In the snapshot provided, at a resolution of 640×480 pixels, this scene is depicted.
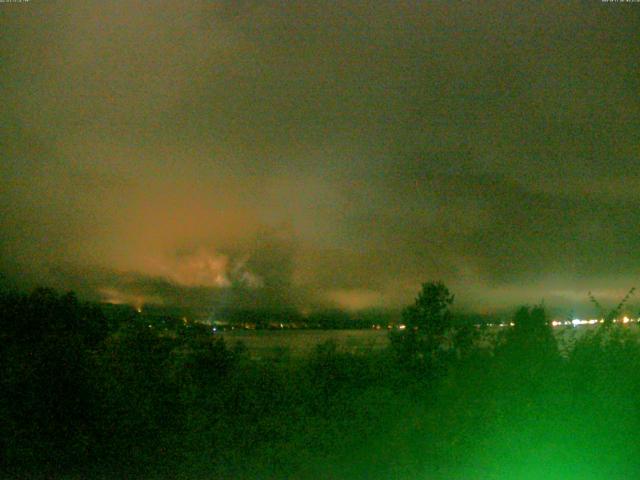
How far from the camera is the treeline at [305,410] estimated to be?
34.1 ft

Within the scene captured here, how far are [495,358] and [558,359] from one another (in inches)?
40.3

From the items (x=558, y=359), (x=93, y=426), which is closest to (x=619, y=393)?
(x=558, y=359)

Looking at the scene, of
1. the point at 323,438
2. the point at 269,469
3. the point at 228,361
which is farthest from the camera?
the point at 228,361

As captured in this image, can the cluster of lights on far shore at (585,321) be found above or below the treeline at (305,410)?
above

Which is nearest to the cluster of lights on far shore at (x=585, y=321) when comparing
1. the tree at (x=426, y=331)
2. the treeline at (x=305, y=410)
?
the treeline at (x=305, y=410)

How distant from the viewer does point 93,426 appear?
1172cm

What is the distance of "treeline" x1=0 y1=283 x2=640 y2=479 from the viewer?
10383 millimetres

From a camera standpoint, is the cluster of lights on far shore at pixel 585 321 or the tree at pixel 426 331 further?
the tree at pixel 426 331

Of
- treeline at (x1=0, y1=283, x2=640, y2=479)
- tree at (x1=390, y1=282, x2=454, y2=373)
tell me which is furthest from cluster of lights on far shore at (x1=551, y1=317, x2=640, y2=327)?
tree at (x1=390, y1=282, x2=454, y2=373)

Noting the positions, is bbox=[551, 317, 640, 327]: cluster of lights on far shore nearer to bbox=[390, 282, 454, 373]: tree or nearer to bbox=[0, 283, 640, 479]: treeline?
bbox=[0, 283, 640, 479]: treeline

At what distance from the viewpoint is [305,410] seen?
39.7ft

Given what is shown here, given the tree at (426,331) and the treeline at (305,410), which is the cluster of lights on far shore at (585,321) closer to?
the treeline at (305,410)

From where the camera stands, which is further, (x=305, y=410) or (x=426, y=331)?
(x=426, y=331)

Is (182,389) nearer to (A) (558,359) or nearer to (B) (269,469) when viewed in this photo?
(B) (269,469)
